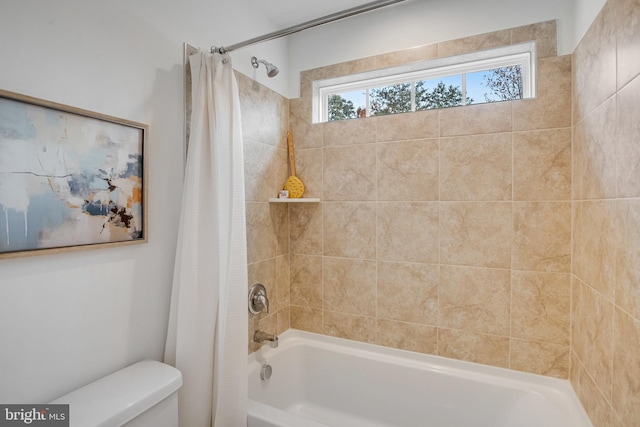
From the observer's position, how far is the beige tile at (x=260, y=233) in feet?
5.99

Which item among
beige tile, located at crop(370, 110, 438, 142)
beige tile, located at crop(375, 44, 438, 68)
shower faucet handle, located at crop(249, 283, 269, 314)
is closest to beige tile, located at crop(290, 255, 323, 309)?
shower faucet handle, located at crop(249, 283, 269, 314)

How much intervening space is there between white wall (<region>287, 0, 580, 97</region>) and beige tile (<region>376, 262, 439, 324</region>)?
1.32 m

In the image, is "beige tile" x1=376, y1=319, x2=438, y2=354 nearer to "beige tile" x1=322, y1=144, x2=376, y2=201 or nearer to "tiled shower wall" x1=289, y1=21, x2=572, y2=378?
"tiled shower wall" x1=289, y1=21, x2=572, y2=378

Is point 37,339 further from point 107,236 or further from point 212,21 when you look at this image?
point 212,21

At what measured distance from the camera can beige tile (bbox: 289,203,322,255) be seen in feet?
6.84

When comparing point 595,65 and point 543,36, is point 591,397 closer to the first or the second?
point 595,65

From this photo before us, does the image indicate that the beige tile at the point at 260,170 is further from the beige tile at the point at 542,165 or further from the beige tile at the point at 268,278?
the beige tile at the point at 542,165

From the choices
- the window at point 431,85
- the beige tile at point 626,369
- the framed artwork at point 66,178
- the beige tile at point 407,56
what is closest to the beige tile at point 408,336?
the beige tile at point 626,369

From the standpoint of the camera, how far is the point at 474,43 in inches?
65.9

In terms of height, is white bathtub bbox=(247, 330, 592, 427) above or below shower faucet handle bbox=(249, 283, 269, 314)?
below

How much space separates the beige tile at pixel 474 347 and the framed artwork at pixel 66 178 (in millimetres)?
1658

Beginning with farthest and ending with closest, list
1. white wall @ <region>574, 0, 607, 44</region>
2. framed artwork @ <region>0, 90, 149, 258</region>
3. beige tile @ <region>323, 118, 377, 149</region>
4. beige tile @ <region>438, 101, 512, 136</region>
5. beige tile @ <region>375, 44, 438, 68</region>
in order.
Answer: beige tile @ <region>323, 118, 377, 149</region>, beige tile @ <region>375, 44, 438, 68</region>, beige tile @ <region>438, 101, 512, 136</region>, white wall @ <region>574, 0, 607, 44</region>, framed artwork @ <region>0, 90, 149, 258</region>

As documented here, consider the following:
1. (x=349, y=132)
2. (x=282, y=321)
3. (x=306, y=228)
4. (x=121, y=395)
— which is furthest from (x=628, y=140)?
(x=282, y=321)

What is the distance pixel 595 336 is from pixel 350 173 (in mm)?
1395
